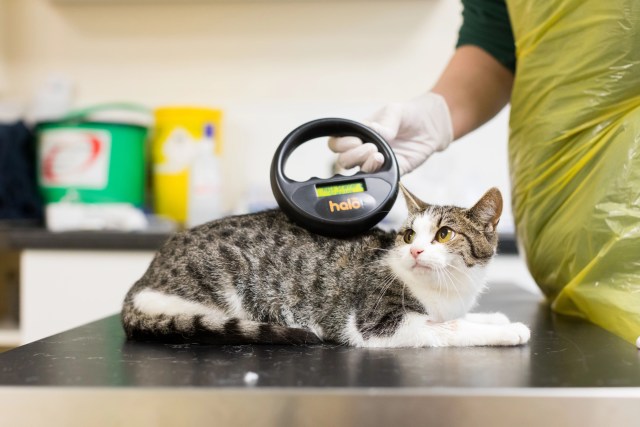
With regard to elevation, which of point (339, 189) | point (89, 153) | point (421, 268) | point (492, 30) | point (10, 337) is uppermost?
point (492, 30)

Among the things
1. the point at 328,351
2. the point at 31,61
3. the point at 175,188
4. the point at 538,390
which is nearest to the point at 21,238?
the point at 175,188

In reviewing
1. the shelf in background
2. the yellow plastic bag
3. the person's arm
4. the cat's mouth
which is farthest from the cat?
the shelf in background

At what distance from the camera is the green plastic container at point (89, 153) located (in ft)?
7.43

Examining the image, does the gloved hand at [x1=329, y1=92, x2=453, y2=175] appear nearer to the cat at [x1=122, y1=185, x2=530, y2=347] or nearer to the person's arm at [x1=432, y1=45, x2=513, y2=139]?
the person's arm at [x1=432, y1=45, x2=513, y2=139]

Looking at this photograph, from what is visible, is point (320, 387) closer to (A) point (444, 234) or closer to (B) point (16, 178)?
(A) point (444, 234)

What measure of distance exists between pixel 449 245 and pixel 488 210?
0.08 metres

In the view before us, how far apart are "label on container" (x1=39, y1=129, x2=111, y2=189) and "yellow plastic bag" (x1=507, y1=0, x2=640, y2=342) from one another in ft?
5.45

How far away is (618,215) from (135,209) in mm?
1790

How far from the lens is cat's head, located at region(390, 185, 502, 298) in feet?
2.97

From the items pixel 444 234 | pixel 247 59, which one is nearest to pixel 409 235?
pixel 444 234

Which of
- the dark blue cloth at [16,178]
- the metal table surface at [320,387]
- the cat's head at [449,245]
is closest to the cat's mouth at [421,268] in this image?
the cat's head at [449,245]

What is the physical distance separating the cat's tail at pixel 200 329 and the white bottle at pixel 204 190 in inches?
55.1

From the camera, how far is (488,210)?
93 centimetres

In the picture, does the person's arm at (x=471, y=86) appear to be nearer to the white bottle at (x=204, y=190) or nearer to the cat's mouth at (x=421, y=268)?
the cat's mouth at (x=421, y=268)
